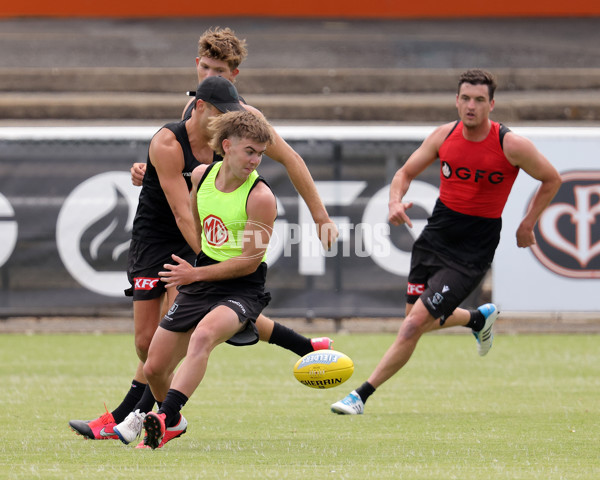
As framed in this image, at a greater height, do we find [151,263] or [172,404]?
[151,263]

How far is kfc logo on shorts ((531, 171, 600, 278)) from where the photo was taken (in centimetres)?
1320

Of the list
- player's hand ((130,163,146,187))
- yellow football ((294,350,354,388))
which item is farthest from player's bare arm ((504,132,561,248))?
player's hand ((130,163,146,187))

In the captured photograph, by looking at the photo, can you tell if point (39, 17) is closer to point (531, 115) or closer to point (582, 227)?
point (531, 115)

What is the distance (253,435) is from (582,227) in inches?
294

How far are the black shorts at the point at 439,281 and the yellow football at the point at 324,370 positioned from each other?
1.32 meters

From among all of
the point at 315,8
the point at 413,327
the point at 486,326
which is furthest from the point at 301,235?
the point at 315,8

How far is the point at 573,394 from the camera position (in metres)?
8.70

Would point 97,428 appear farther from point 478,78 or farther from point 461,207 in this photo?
point 478,78

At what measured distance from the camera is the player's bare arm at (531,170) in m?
7.77

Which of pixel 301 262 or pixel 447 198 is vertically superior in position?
pixel 447 198

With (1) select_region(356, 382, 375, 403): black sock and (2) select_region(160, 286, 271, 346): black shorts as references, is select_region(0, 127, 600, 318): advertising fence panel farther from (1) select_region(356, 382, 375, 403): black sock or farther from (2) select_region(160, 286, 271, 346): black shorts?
(2) select_region(160, 286, 271, 346): black shorts

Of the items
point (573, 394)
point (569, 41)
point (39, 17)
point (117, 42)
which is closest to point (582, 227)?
point (573, 394)

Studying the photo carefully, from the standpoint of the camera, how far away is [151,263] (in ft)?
22.5

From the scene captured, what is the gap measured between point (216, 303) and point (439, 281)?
2449 millimetres
